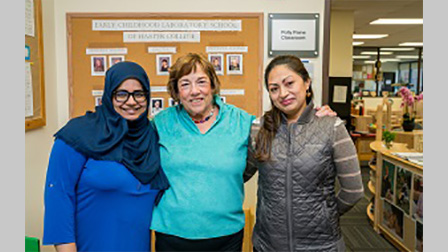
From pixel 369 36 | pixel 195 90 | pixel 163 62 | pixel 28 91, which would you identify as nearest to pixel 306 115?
pixel 195 90

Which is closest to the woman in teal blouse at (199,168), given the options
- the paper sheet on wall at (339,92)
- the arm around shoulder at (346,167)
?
the arm around shoulder at (346,167)

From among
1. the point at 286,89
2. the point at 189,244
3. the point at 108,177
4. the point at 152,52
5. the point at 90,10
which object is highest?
the point at 90,10

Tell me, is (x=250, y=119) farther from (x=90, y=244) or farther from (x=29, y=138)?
(x=29, y=138)

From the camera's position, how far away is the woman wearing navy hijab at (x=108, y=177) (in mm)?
1442

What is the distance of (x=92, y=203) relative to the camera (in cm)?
149

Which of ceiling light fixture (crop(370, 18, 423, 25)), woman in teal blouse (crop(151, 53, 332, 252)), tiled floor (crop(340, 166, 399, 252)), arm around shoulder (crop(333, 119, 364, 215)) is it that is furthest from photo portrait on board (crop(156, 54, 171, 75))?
ceiling light fixture (crop(370, 18, 423, 25))

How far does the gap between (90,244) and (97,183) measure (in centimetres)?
27

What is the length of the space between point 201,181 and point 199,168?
0.18 feet

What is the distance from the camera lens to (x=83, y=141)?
1.47 meters

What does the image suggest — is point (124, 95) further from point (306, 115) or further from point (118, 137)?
point (306, 115)

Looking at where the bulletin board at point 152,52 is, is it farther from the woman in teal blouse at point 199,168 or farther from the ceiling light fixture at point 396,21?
the ceiling light fixture at point 396,21

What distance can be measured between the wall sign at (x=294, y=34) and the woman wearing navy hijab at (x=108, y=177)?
1164mm

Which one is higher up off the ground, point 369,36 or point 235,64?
point 369,36

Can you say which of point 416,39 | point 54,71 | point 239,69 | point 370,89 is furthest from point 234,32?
point 370,89
